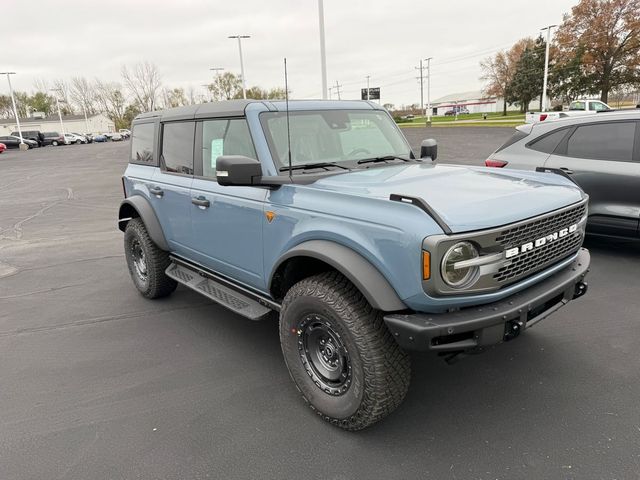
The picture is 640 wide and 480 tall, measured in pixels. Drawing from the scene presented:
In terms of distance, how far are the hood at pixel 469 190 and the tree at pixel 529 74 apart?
199 feet

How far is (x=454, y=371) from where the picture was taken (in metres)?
3.29

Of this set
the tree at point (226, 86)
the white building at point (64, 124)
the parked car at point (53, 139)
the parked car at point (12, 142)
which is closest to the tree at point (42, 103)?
the white building at point (64, 124)

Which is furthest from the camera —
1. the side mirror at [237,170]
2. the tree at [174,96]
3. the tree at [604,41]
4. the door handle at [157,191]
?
the tree at [174,96]

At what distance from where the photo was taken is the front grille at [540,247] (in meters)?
2.39

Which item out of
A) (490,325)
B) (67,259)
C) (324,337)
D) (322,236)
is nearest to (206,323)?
(324,337)

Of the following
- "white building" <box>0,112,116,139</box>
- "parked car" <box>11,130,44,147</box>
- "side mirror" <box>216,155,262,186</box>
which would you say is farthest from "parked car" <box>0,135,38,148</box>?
"side mirror" <box>216,155,262,186</box>

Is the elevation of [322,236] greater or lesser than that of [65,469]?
greater

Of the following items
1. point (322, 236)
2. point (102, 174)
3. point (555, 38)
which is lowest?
point (102, 174)

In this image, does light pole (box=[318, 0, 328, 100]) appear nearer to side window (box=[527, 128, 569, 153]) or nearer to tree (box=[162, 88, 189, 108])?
side window (box=[527, 128, 569, 153])

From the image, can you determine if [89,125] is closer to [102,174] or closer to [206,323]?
[102,174]

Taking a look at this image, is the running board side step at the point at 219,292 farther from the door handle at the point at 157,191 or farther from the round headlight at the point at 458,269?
the round headlight at the point at 458,269

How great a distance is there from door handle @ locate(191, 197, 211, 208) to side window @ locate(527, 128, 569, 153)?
446cm

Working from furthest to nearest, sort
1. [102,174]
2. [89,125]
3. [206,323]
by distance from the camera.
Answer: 1. [89,125]
2. [102,174]
3. [206,323]

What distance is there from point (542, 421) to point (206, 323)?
2.84 m
